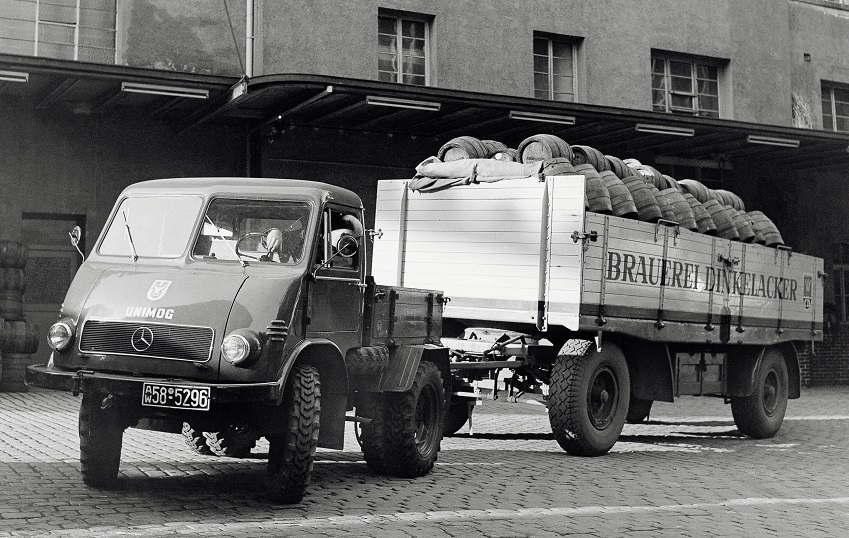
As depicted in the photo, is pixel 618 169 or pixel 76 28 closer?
pixel 618 169

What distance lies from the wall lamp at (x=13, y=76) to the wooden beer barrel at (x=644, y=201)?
7904 millimetres

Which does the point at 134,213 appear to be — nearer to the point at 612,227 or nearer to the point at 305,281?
the point at 305,281

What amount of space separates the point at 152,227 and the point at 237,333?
4.62ft

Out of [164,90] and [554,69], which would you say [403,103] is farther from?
[554,69]

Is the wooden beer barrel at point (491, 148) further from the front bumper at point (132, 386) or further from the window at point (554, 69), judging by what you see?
the window at point (554, 69)

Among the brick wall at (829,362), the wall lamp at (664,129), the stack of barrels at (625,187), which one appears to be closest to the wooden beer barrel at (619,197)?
the stack of barrels at (625,187)

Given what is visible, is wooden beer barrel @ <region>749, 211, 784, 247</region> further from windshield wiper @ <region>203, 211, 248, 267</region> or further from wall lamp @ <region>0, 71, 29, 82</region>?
wall lamp @ <region>0, 71, 29, 82</region>

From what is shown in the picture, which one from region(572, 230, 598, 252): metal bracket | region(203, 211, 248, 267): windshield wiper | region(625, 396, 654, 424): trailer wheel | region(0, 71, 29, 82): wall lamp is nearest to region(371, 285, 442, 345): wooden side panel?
region(203, 211, 248, 267): windshield wiper

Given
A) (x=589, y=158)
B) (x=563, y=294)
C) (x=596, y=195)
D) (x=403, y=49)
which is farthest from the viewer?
(x=403, y=49)

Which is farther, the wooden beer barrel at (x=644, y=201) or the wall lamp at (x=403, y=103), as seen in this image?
the wall lamp at (x=403, y=103)

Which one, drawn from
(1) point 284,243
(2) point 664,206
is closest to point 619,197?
(2) point 664,206

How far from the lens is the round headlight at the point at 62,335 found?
6992 mm

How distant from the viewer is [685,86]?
22203mm

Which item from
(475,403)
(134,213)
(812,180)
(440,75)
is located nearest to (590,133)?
(440,75)
